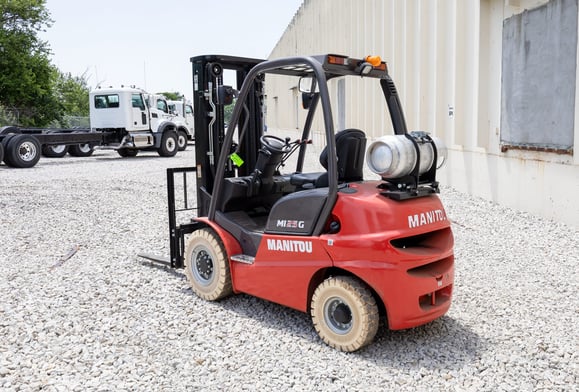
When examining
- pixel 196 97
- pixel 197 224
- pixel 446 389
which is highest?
pixel 196 97

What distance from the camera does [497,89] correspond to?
9.80 metres

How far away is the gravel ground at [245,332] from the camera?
3617mm

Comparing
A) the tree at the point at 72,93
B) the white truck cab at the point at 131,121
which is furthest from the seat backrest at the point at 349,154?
the tree at the point at 72,93

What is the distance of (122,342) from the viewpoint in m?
4.18

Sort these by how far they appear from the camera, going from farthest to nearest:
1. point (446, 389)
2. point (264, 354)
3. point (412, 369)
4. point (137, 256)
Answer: point (137, 256), point (264, 354), point (412, 369), point (446, 389)

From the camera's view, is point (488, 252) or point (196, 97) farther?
point (488, 252)

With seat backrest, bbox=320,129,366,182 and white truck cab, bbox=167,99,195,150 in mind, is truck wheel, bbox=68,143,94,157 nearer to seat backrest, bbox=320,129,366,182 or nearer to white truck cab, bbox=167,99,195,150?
white truck cab, bbox=167,99,195,150

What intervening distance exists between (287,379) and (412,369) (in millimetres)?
822

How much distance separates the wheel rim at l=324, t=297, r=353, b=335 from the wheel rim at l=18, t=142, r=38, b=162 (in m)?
15.9

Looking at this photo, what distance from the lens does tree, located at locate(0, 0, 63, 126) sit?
34.0 m

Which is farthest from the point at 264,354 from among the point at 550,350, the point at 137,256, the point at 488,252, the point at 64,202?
the point at 64,202

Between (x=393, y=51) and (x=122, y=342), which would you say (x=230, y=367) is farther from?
(x=393, y=51)

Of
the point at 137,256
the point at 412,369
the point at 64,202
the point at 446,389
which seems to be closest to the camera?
the point at 446,389

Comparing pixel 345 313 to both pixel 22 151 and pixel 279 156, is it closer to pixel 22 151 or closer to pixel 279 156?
pixel 279 156
